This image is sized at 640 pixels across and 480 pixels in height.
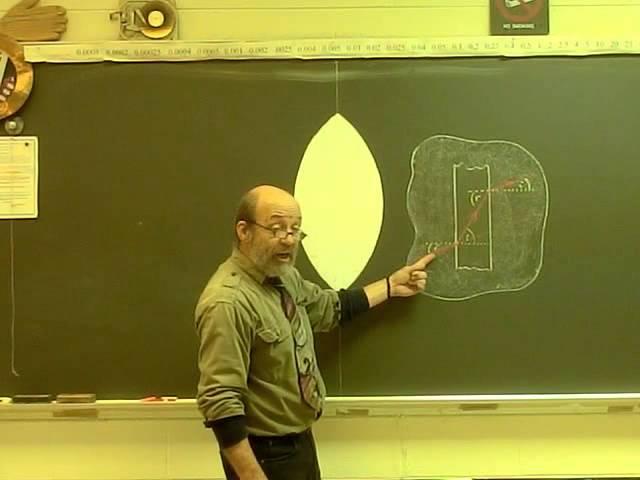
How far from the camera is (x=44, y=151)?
8.90ft

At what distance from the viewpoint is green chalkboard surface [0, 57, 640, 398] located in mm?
2674

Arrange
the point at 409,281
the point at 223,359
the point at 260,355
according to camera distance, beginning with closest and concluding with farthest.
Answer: the point at 223,359, the point at 260,355, the point at 409,281

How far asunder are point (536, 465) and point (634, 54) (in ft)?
4.63

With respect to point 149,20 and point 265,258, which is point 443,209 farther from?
point 149,20

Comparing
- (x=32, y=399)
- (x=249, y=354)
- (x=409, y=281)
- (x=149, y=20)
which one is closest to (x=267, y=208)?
(x=249, y=354)

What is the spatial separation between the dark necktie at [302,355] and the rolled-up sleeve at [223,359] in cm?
19

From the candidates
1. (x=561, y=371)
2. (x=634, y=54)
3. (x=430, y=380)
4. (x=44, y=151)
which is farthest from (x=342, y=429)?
(x=634, y=54)

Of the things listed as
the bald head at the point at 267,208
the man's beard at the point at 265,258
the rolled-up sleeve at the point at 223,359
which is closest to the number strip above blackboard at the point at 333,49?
the bald head at the point at 267,208

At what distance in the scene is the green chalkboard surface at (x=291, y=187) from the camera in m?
2.67

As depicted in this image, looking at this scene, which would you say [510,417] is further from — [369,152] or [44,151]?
[44,151]

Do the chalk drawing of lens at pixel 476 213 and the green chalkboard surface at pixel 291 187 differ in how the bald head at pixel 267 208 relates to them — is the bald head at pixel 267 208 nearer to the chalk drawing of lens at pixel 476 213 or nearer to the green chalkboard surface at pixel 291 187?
the green chalkboard surface at pixel 291 187

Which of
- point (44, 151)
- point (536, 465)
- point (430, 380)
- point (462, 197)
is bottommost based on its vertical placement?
point (536, 465)

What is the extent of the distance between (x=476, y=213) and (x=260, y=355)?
919 mm

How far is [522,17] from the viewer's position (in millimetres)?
2689
